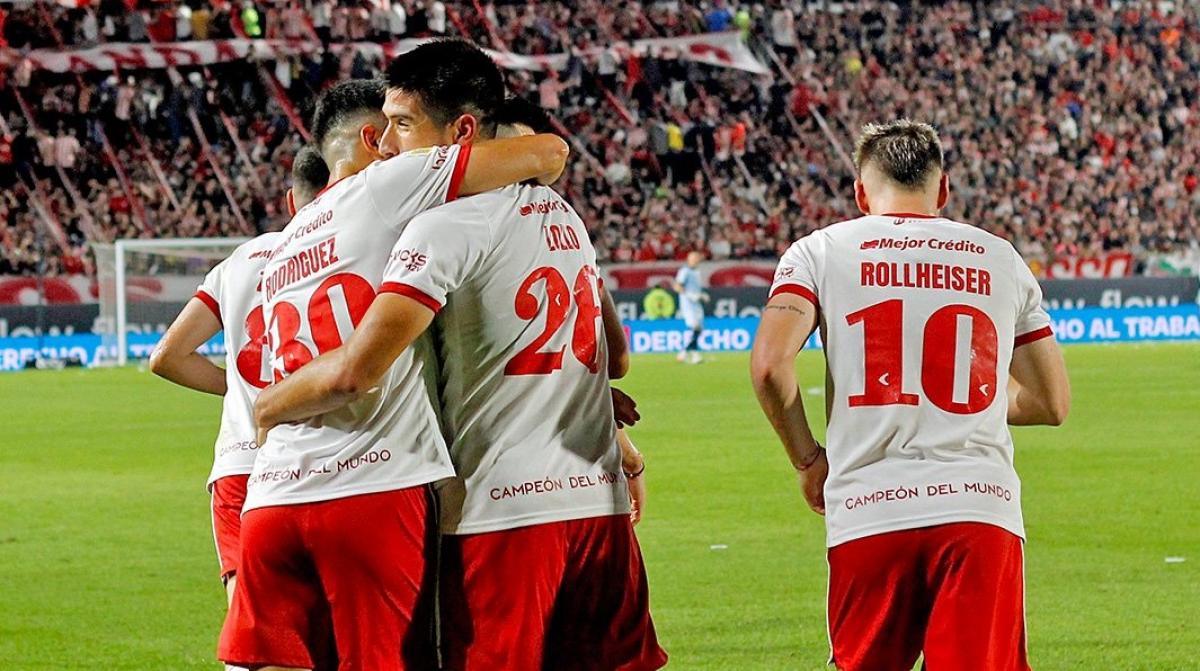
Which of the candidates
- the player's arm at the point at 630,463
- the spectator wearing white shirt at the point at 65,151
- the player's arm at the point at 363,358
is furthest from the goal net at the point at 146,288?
the player's arm at the point at 363,358

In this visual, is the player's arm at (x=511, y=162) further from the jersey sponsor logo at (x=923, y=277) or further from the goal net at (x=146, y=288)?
the goal net at (x=146, y=288)

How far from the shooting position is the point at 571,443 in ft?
13.0

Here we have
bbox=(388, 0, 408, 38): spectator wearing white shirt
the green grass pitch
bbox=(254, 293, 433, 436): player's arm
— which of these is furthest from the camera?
bbox=(388, 0, 408, 38): spectator wearing white shirt

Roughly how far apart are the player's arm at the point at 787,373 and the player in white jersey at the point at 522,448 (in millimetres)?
490

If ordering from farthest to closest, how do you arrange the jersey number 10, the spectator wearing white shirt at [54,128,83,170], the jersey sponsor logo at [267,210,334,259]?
the spectator wearing white shirt at [54,128,83,170] → the jersey number 10 → the jersey sponsor logo at [267,210,334,259]

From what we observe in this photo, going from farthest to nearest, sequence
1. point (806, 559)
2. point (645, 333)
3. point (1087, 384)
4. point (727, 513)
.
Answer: point (645, 333)
point (1087, 384)
point (727, 513)
point (806, 559)

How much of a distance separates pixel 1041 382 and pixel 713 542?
5637 mm

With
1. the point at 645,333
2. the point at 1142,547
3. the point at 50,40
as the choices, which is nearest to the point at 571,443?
the point at 1142,547

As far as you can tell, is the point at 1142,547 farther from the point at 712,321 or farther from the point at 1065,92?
the point at 1065,92

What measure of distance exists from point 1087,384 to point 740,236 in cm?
1565

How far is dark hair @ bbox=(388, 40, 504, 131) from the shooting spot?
3.83 metres

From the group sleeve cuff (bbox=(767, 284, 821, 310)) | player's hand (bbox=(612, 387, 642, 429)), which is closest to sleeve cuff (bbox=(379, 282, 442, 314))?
player's hand (bbox=(612, 387, 642, 429))

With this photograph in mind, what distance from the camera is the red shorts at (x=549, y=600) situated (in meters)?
3.83

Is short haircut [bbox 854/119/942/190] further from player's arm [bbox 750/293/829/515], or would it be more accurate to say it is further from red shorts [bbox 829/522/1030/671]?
red shorts [bbox 829/522/1030/671]
